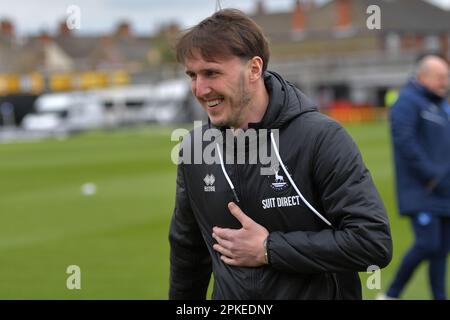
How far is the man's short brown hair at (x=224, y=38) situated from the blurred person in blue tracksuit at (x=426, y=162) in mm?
4278

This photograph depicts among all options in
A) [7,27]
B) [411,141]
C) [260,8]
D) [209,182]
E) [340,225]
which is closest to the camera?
[340,225]

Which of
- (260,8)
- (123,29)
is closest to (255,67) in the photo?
(123,29)

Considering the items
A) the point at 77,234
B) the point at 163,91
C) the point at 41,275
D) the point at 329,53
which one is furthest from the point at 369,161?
the point at 329,53

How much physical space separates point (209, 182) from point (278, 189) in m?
0.38

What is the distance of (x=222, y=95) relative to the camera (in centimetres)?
358

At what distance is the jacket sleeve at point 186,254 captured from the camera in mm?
4086

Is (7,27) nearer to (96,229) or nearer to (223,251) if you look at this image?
(96,229)

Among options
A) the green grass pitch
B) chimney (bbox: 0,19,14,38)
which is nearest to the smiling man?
the green grass pitch

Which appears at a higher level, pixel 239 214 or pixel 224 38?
pixel 224 38

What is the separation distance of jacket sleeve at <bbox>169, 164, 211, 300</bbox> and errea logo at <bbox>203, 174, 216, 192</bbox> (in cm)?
22

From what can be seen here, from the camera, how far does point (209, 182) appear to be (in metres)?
3.83

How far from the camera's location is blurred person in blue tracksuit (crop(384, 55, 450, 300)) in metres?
7.61

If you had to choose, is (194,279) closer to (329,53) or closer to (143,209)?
(143,209)

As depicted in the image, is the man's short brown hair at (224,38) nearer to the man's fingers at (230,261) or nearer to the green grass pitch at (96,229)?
the man's fingers at (230,261)
